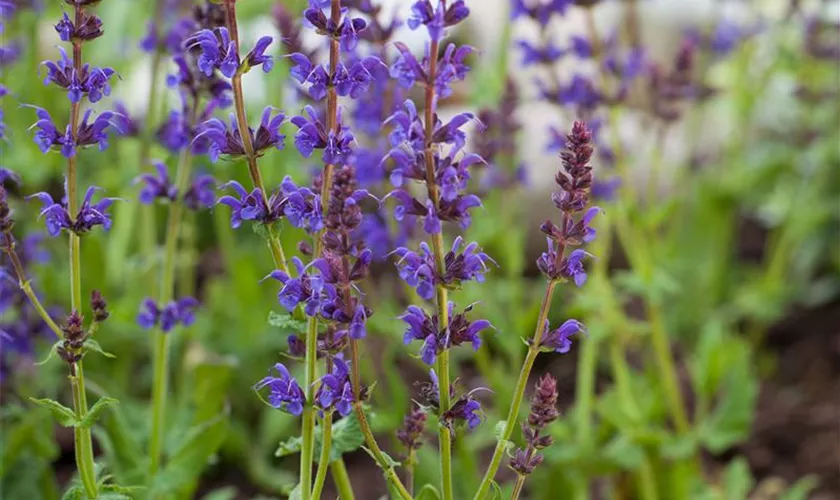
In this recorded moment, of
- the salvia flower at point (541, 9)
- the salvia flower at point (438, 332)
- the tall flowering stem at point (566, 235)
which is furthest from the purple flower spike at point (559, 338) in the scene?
the salvia flower at point (541, 9)

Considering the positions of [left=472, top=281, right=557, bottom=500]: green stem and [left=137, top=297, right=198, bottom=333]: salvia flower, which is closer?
[left=472, top=281, right=557, bottom=500]: green stem

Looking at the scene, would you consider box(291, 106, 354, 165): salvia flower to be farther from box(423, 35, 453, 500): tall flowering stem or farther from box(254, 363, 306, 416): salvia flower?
box(254, 363, 306, 416): salvia flower

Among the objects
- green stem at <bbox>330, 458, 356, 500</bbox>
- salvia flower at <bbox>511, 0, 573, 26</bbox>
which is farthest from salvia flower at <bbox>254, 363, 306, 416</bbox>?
salvia flower at <bbox>511, 0, 573, 26</bbox>

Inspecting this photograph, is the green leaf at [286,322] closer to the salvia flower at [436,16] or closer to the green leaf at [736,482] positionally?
the salvia flower at [436,16]

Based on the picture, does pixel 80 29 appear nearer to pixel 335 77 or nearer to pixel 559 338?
pixel 335 77

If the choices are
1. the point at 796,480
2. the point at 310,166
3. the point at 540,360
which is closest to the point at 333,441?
the point at 310,166

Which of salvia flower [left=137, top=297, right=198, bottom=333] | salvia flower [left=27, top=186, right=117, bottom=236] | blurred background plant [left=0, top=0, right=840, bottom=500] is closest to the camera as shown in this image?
salvia flower [left=27, top=186, right=117, bottom=236]

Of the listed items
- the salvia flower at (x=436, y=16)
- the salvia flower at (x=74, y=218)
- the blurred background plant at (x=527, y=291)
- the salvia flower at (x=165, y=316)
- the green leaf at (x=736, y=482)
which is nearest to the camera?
the salvia flower at (x=436, y=16)

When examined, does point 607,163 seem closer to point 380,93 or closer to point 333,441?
point 380,93
